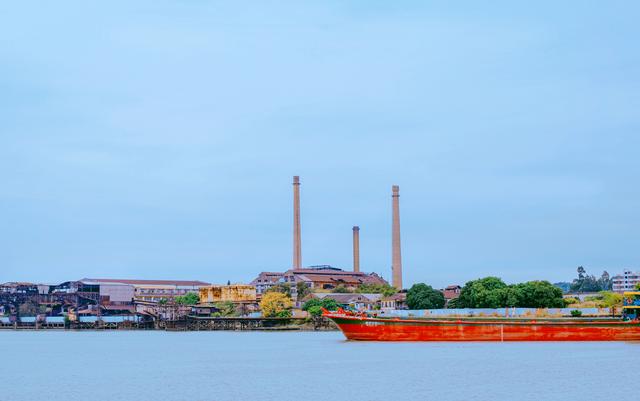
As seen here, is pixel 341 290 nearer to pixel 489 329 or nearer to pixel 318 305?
pixel 318 305

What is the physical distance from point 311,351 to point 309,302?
203 feet

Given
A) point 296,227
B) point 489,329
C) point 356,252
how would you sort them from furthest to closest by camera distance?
point 356,252, point 296,227, point 489,329

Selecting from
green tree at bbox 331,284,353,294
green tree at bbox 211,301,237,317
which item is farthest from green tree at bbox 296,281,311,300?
green tree at bbox 211,301,237,317

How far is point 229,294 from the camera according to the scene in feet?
520

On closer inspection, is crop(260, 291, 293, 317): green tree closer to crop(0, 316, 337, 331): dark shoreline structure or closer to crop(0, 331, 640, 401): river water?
crop(0, 316, 337, 331): dark shoreline structure

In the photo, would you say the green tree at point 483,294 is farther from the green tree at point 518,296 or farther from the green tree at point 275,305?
the green tree at point 275,305

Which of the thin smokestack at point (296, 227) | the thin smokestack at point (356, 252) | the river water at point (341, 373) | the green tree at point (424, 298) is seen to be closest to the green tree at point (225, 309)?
the thin smokestack at point (296, 227)

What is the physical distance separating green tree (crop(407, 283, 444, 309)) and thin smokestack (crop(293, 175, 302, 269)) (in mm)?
29321

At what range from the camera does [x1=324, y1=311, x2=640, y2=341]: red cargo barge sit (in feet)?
271

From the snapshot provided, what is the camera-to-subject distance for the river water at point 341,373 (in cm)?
5019

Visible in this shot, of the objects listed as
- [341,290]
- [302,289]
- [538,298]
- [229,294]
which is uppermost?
[302,289]

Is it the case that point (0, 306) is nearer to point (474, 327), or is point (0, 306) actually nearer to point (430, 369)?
point (474, 327)

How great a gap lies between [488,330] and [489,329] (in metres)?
0.13

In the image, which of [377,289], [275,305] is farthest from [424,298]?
[377,289]
